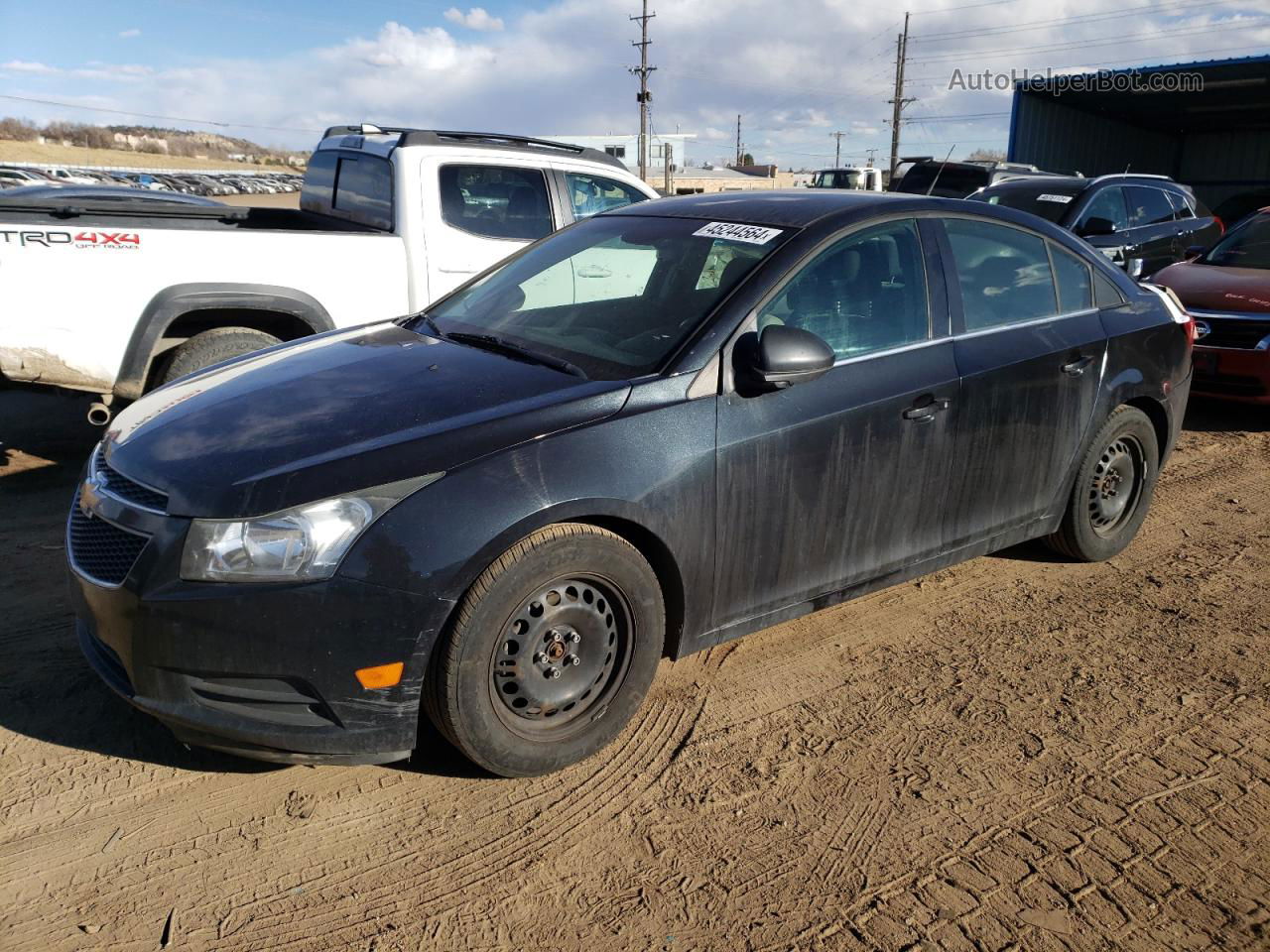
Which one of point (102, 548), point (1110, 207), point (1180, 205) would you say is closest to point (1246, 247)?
point (1110, 207)

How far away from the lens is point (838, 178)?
75.1 ft

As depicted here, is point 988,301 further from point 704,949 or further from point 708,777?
point 704,949

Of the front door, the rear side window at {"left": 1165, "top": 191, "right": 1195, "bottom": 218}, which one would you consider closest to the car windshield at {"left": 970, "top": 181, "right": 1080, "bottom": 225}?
the rear side window at {"left": 1165, "top": 191, "right": 1195, "bottom": 218}

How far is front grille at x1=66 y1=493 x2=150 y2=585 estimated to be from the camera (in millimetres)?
2752

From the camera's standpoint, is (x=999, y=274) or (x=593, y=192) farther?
(x=593, y=192)

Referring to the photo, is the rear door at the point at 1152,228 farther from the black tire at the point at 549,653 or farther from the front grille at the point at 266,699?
the front grille at the point at 266,699

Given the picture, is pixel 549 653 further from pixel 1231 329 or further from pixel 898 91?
pixel 898 91

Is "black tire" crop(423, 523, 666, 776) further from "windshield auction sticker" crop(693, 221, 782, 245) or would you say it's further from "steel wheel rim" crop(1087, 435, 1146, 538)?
"steel wheel rim" crop(1087, 435, 1146, 538)

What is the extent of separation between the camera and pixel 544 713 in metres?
3.05

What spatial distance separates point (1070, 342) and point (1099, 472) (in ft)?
2.41

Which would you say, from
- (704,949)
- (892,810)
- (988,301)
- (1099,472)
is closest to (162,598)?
(704,949)

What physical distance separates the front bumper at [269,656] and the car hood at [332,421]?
0.78 ft

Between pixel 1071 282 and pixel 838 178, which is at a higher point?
pixel 838 178

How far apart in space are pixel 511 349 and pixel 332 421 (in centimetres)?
80
